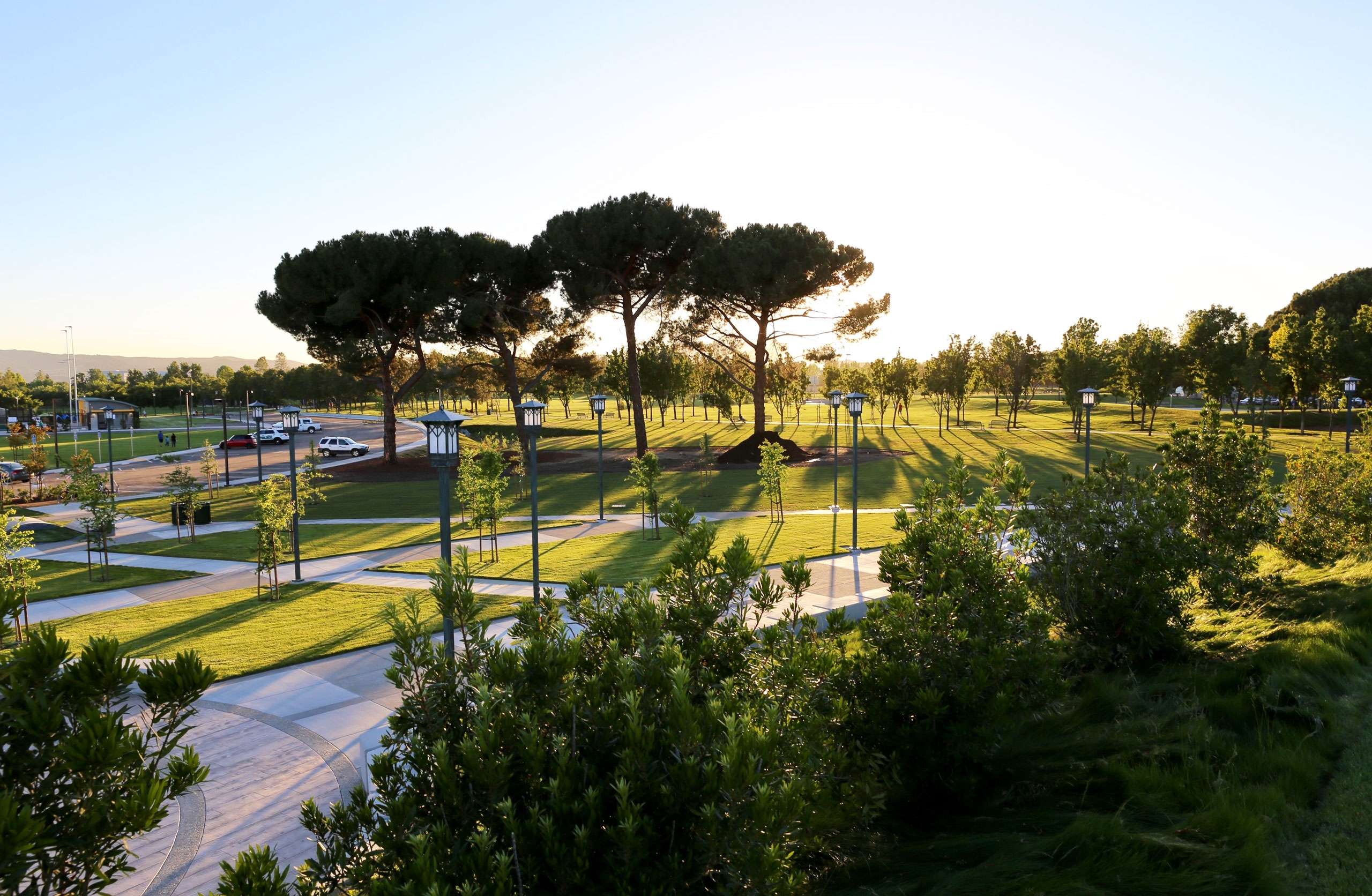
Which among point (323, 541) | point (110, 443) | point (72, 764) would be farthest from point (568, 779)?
point (110, 443)

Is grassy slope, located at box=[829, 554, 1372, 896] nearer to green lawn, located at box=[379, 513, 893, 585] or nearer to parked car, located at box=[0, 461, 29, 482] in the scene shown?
green lawn, located at box=[379, 513, 893, 585]

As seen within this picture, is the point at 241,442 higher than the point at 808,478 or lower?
higher

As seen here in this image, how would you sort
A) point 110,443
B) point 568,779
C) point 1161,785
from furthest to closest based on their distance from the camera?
point 110,443 → point 1161,785 → point 568,779

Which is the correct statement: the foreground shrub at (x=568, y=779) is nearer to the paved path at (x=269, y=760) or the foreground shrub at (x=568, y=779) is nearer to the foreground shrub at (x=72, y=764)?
the foreground shrub at (x=72, y=764)

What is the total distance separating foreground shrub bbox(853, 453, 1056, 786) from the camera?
15.9 ft

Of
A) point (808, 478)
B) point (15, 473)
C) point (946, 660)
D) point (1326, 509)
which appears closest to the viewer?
point (946, 660)

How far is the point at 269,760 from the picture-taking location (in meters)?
7.41

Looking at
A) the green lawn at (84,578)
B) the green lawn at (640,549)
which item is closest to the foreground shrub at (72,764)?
the green lawn at (640,549)

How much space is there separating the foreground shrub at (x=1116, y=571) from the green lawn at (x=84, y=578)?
16.6 metres

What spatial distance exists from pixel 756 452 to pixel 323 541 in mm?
21687

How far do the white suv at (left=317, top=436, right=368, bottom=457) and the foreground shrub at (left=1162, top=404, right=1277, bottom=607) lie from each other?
1729 inches

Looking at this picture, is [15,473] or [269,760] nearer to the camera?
[269,760]

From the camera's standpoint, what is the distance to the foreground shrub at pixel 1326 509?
9.98 metres

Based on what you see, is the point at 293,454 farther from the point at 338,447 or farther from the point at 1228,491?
the point at 338,447
